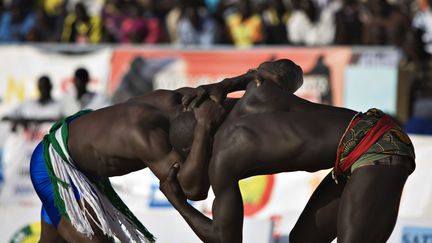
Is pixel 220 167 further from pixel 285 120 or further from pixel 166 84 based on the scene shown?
pixel 166 84

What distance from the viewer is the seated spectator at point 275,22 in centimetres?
1291

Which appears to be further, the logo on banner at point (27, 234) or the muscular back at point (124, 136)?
the logo on banner at point (27, 234)

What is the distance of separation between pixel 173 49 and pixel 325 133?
7599 millimetres

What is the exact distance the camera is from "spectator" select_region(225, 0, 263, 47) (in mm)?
13172

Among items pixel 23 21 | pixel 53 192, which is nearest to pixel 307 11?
pixel 23 21

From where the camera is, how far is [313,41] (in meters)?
12.9

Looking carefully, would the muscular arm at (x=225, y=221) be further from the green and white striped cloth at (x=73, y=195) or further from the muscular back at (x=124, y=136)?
the green and white striped cloth at (x=73, y=195)

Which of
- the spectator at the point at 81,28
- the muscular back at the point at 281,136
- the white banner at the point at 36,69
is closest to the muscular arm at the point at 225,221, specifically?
the muscular back at the point at 281,136

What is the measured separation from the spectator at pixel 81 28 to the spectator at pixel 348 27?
3342 millimetres

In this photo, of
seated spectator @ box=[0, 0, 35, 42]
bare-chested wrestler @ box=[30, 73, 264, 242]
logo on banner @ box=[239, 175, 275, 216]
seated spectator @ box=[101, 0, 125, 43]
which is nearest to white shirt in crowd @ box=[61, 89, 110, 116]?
seated spectator @ box=[101, 0, 125, 43]

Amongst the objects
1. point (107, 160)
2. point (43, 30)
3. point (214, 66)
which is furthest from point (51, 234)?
point (43, 30)

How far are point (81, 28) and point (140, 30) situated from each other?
108 cm

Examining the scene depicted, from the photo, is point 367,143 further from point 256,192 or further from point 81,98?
point 81,98

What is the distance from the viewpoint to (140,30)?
530 inches
